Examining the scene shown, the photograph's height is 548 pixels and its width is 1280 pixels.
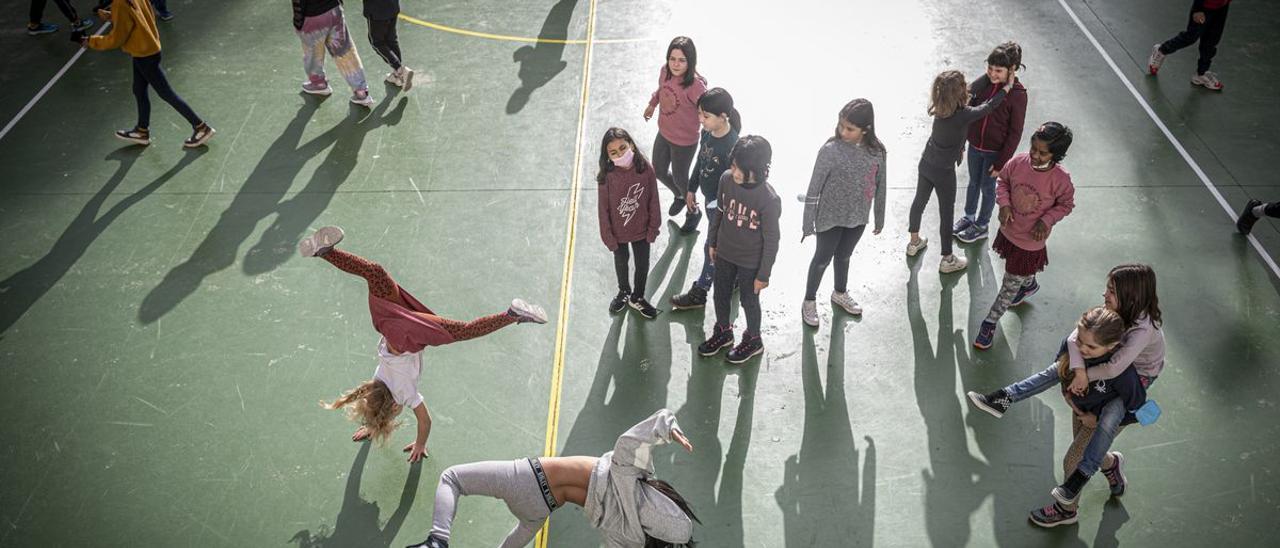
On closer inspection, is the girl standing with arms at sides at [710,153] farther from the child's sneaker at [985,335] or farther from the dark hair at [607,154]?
the child's sneaker at [985,335]

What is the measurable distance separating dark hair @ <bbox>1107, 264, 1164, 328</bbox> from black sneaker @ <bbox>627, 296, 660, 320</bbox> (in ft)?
10.4

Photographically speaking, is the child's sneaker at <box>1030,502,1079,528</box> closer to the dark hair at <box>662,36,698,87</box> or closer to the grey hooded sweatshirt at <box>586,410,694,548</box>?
the grey hooded sweatshirt at <box>586,410,694,548</box>

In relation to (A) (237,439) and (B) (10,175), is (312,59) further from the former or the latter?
(A) (237,439)

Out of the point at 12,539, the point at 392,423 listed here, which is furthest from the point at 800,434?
the point at 12,539

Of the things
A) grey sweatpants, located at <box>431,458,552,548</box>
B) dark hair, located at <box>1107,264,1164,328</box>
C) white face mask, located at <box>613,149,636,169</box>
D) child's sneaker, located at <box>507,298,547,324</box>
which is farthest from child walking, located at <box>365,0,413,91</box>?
dark hair, located at <box>1107,264,1164,328</box>

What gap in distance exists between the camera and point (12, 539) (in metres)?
5.45

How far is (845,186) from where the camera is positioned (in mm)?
6121

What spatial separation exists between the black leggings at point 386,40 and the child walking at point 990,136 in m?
5.60

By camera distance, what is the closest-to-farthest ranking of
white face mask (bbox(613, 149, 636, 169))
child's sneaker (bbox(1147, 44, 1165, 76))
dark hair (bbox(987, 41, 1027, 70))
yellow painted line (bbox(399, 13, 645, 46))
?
white face mask (bbox(613, 149, 636, 169)) → dark hair (bbox(987, 41, 1027, 70)) → child's sneaker (bbox(1147, 44, 1165, 76)) → yellow painted line (bbox(399, 13, 645, 46))

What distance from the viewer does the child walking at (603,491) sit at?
4.25 m

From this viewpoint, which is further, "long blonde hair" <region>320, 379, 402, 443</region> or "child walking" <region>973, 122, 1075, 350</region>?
"child walking" <region>973, 122, 1075, 350</region>

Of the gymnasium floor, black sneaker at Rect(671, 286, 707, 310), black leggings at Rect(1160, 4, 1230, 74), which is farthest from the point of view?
black leggings at Rect(1160, 4, 1230, 74)

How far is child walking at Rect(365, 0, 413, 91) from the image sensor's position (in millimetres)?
8945

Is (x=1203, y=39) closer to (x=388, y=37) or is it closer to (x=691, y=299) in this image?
(x=691, y=299)
